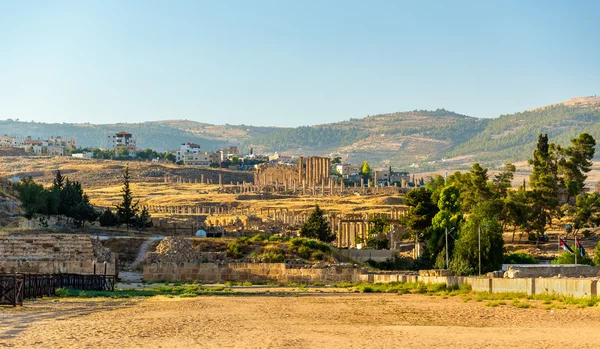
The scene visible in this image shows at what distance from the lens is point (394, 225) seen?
85.1 metres

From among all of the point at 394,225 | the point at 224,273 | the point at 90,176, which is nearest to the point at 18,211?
the point at 224,273

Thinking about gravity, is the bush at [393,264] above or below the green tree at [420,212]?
below

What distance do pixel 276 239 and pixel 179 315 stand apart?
34.3 metres

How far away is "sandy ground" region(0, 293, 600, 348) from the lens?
778 inches

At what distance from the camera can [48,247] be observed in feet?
156

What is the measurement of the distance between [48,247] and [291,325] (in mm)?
26081

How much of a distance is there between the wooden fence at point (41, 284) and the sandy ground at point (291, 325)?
577 millimetres

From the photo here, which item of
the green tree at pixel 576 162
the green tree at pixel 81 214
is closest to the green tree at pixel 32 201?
the green tree at pixel 81 214

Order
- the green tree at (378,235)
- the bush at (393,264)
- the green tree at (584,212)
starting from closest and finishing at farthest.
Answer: the bush at (393,264)
the green tree at (378,235)
the green tree at (584,212)

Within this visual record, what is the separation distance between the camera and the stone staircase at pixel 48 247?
1777 inches

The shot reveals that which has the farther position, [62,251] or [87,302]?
[62,251]

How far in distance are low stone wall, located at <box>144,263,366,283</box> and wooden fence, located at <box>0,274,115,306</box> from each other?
20.3 feet

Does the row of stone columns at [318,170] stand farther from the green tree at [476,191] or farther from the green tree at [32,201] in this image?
the green tree at [32,201]

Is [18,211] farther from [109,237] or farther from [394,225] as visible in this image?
[394,225]
